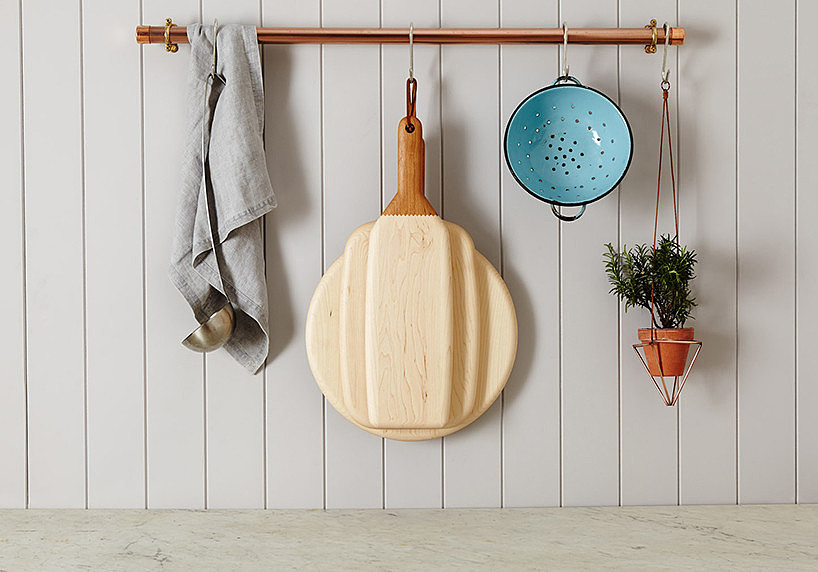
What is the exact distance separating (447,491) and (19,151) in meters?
0.88

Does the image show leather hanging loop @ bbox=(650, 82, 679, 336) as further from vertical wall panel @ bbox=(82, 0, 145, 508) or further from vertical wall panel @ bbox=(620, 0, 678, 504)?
vertical wall panel @ bbox=(82, 0, 145, 508)

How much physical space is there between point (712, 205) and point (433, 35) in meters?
0.53

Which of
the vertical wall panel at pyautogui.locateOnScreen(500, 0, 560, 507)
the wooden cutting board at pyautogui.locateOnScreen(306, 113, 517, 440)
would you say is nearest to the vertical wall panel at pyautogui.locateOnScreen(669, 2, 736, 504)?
the vertical wall panel at pyautogui.locateOnScreen(500, 0, 560, 507)

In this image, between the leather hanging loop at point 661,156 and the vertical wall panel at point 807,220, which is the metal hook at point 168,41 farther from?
the vertical wall panel at point 807,220

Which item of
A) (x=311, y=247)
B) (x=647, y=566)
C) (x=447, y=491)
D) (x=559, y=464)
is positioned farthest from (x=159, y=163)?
(x=647, y=566)

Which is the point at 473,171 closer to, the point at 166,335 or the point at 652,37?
the point at 652,37

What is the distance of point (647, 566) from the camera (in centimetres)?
94

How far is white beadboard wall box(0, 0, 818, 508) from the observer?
1.17 meters

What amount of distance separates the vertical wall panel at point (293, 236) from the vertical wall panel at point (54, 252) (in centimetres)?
31

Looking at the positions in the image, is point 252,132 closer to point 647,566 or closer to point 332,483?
point 332,483

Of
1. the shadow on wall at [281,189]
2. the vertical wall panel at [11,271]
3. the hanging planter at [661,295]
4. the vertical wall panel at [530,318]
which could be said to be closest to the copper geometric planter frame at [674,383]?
the hanging planter at [661,295]

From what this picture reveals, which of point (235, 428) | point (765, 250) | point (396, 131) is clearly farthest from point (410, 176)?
point (765, 250)

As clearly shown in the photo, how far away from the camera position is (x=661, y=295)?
111 cm

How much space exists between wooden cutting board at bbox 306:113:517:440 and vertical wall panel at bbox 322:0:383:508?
56 mm
